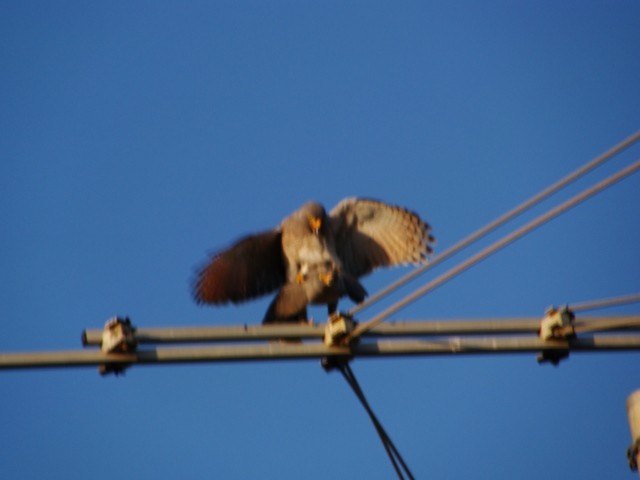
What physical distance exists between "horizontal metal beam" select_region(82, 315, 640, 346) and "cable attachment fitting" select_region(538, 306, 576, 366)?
0.05 metres

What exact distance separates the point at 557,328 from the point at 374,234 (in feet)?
22.0

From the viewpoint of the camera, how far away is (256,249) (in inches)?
620

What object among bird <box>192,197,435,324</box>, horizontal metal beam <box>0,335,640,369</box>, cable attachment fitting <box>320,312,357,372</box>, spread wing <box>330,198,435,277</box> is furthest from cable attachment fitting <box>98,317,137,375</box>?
spread wing <box>330,198,435,277</box>

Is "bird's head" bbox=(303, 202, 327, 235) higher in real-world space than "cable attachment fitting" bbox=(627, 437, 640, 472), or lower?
higher

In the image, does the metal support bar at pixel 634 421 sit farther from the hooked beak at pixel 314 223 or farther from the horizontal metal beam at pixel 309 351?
the hooked beak at pixel 314 223

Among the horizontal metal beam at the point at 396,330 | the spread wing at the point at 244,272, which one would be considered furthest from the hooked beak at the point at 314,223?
the horizontal metal beam at the point at 396,330

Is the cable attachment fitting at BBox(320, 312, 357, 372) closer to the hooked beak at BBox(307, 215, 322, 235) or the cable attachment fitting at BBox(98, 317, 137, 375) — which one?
the cable attachment fitting at BBox(98, 317, 137, 375)

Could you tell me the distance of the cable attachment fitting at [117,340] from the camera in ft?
29.6

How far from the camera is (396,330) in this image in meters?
9.52

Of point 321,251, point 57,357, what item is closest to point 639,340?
point 57,357

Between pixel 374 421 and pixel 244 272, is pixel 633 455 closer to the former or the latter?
pixel 374 421

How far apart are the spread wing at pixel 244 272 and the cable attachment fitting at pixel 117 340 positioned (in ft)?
20.6

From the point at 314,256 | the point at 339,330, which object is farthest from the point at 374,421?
the point at 314,256

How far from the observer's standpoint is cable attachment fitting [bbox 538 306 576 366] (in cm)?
948
